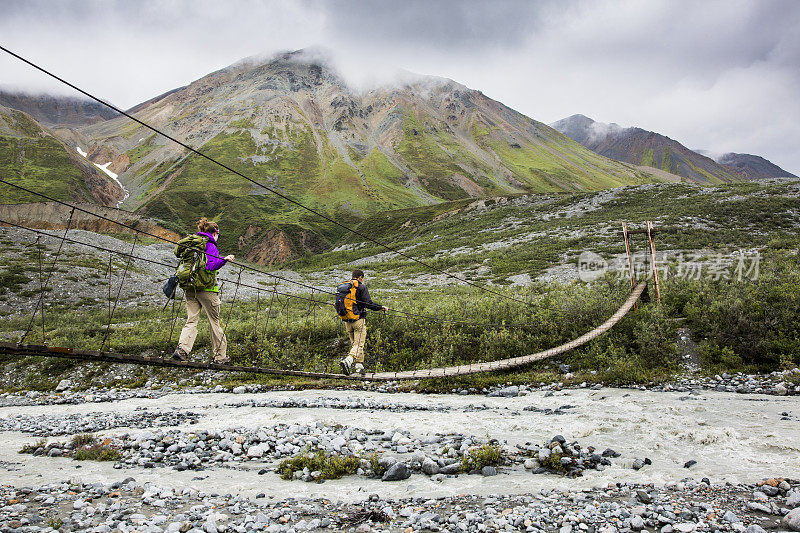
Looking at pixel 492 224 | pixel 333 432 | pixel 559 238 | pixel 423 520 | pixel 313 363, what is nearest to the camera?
pixel 423 520

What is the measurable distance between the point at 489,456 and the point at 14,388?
68.5 feet

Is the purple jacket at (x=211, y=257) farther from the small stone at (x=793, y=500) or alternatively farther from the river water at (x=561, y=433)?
the small stone at (x=793, y=500)

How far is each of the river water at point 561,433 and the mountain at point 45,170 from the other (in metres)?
145

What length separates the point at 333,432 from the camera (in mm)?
9211

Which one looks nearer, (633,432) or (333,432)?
(633,432)

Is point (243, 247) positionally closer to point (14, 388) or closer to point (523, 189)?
point (14, 388)

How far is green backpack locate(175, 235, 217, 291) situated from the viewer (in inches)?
334

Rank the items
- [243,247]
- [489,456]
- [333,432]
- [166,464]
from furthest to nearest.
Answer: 1. [243,247]
2. [333,432]
3. [166,464]
4. [489,456]

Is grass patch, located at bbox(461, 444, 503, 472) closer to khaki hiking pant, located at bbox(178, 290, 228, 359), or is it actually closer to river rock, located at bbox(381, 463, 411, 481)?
river rock, located at bbox(381, 463, 411, 481)

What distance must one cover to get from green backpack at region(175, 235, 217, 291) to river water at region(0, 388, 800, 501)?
3810 millimetres

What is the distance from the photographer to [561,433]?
852cm

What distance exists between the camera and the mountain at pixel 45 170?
12438 cm

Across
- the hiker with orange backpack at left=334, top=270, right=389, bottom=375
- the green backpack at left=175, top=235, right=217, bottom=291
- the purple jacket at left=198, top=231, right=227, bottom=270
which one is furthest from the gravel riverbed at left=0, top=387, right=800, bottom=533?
the purple jacket at left=198, top=231, right=227, bottom=270

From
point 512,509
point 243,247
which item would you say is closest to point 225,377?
point 512,509
